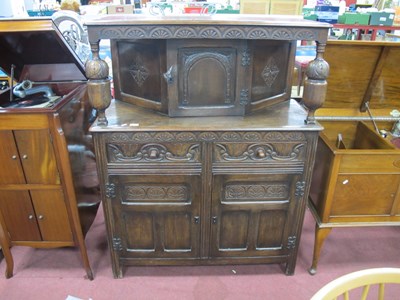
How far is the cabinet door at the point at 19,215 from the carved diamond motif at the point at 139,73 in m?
0.77

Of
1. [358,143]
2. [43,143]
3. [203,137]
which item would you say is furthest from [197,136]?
[358,143]

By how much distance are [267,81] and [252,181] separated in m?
0.50

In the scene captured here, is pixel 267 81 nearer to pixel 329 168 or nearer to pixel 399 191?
pixel 329 168

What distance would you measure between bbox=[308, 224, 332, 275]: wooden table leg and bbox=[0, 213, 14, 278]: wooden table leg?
162 centimetres

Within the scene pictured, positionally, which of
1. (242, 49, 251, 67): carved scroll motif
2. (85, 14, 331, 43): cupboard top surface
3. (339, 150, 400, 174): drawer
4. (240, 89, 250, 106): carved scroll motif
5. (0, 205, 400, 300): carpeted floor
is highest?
(85, 14, 331, 43): cupboard top surface

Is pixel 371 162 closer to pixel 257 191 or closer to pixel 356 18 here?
pixel 257 191

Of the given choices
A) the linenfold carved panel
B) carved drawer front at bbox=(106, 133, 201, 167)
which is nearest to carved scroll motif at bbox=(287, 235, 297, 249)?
the linenfold carved panel

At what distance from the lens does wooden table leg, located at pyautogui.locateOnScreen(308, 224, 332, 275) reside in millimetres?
1723

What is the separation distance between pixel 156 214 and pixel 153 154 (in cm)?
35

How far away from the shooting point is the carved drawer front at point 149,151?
1.42 metres

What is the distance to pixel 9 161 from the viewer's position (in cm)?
149

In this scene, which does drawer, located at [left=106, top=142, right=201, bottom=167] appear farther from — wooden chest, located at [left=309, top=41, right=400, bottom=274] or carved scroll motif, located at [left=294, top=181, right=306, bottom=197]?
wooden chest, located at [left=309, top=41, right=400, bottom=274]

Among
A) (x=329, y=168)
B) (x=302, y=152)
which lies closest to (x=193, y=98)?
(x=302, y=152)

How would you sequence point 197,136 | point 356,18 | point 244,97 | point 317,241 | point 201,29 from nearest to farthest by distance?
1. point 201,29
2. point 197,136
3. point 244,97
4. point 317,241
5. point 356,18
